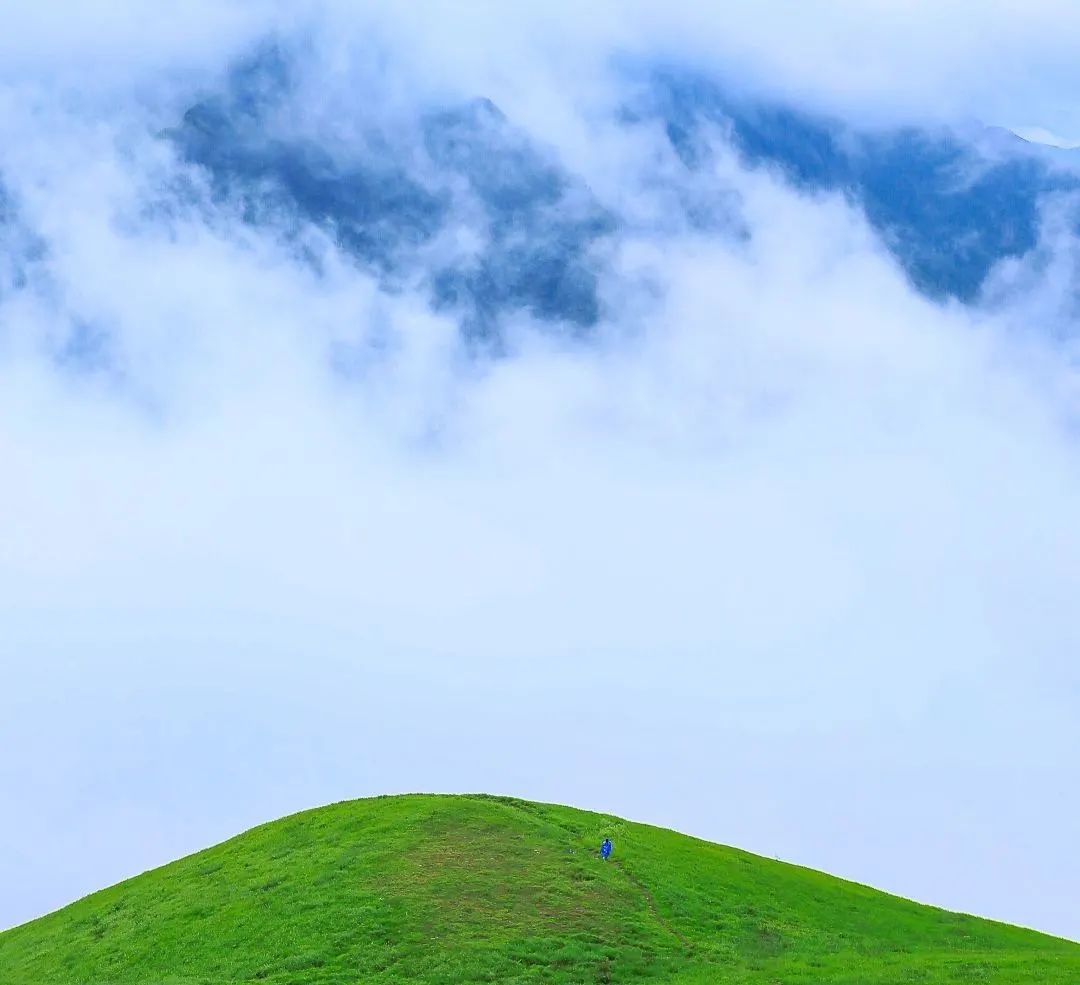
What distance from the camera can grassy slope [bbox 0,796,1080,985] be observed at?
65062mm

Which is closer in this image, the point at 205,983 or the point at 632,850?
the point at 205,983

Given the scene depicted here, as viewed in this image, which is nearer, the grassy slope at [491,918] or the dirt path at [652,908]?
the grassy slope at [491,918]

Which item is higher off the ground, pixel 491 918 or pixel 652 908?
pixel 652 908

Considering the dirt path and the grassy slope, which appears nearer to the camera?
the grassy slope

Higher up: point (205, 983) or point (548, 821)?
point (548, 821)

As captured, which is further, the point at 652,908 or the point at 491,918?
the point at 652,908

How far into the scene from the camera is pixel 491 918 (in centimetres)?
6869

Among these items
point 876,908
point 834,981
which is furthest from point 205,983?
point 876,908

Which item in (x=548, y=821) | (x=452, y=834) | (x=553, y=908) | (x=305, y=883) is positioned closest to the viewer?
(x=553, y=908)

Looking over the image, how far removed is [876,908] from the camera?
83562 mm

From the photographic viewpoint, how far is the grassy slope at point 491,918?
6506 centimetres

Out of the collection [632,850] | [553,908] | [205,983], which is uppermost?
[632,850]

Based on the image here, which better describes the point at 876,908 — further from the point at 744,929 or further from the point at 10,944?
the point at 10,944

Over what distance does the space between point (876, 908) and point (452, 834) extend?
31034mm
